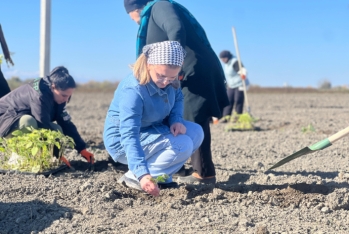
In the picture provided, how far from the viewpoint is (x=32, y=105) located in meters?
4.70

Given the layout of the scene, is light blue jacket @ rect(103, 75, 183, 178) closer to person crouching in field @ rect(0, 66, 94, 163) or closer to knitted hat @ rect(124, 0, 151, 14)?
knitted hat @ rect(124, 0, 151, 14)

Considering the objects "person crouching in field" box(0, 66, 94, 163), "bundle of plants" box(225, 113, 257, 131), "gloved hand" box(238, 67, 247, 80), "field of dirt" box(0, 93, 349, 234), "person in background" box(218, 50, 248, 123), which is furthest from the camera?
"person in background" box(218, 50, 248, 123)

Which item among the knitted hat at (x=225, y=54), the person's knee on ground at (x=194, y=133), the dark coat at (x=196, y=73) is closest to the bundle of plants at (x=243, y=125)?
the knitted hat at (x=225, y=54)

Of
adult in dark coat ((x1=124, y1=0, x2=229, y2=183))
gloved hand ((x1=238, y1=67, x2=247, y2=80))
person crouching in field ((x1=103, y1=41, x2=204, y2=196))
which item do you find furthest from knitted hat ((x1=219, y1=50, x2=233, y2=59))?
person crouching in field ((x1=103, y1=41, x2=204, y2=196))

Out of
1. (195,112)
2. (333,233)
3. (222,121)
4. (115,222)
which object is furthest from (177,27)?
(222,121)

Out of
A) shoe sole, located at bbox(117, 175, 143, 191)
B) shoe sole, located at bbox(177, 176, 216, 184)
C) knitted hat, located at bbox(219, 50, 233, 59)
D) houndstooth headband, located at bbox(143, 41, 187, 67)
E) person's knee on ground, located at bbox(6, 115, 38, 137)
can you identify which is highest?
houndstooth headband, located at bbox(143, 41, 187, 67)

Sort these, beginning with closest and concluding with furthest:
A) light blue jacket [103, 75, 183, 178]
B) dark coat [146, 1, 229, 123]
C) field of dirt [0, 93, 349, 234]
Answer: field of dirt [0, 93, 349, 234] < light blue jacket [103, 75, 183, 178] < dark coat [146, 1, 229, 123]

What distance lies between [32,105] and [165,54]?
1.80 meters

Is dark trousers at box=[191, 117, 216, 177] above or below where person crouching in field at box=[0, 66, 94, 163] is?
below

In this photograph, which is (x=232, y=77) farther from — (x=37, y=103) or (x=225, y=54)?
(x=37, y=103)

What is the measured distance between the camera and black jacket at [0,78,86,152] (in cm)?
468

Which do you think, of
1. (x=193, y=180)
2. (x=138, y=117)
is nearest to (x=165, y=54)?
(x=138, y=117)

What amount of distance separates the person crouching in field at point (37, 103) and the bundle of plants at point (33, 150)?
0.14 metres

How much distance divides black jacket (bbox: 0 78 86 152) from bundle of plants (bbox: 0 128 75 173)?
17cm
